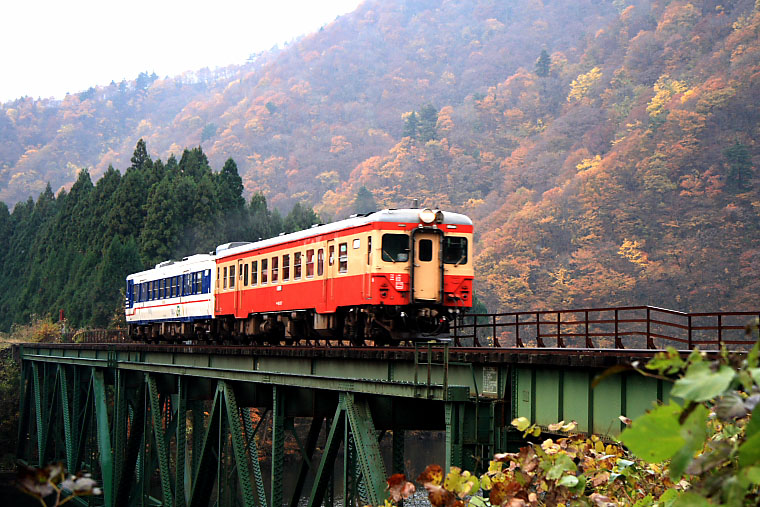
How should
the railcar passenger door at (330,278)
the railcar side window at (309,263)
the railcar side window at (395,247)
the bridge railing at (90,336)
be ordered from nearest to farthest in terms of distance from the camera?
the railcar side window at (395,247)
the railcar passenger door at (330,278)
the railcar side window at (309,263)
the bridge railing at (90,336)

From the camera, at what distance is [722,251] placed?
91.1 m

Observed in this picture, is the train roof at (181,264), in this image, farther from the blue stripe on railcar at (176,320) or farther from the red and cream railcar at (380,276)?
the red and cream railcar at (380,276)

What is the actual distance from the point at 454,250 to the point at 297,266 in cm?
444

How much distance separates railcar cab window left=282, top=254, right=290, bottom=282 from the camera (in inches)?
1051

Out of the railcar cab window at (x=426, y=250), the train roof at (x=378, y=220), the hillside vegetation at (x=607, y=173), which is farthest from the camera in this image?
the hillside vegetation at (x=607, y=173)

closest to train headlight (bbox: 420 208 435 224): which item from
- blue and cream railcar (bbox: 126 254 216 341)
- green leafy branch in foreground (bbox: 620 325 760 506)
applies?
blue and cream railcar (bbox: 126 254 216 341)

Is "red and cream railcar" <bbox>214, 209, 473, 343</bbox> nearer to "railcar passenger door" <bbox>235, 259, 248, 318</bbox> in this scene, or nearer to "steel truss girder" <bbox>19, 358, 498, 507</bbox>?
"steel truss girder" <bbox>19, 358, 498, 507</bbox>

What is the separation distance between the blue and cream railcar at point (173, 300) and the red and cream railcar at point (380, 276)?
26.3ft

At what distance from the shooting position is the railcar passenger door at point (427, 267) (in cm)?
2330

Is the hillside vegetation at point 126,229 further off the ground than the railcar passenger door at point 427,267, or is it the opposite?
the hillside vegetation at point 126,229

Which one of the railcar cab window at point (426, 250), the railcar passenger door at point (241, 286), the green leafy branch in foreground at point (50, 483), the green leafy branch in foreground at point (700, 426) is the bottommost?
the green leafy branch in foreground at point (50, 483)

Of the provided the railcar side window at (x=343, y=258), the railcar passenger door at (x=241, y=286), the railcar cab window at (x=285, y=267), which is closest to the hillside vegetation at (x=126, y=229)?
the railcar passenger door at (x=241, y=286)

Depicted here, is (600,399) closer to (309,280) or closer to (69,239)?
(309,280)

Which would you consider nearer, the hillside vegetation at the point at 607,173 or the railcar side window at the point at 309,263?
the railcar side window at the point at 309,263
